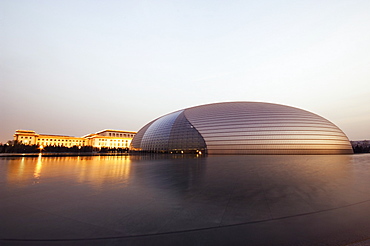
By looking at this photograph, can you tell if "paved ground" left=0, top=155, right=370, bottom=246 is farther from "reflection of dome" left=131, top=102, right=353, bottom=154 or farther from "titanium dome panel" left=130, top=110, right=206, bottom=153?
"titanium dome panel" left=130, top=110, right=206, bottom=153

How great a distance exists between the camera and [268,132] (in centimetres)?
3588

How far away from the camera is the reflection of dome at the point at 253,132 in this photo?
35.4m

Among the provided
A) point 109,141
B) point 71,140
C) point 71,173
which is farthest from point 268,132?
point 71,140

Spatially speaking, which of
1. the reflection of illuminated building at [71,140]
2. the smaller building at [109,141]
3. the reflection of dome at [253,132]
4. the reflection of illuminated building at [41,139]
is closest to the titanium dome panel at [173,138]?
the reflection of dome at [253,132]

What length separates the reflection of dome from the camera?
35438 millimetres

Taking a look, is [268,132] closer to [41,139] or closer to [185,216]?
[185,216]

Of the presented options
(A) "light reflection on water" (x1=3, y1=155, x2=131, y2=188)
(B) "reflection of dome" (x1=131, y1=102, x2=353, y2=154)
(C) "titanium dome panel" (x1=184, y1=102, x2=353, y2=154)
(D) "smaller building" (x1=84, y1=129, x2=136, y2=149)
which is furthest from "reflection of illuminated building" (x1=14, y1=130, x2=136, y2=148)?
(A) "light reflection on water" (x1=3, y1=155, x2=131, y2=188)

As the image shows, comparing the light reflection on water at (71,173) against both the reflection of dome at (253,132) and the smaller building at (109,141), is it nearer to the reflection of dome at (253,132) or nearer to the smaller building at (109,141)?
the reflection of dome at (253,132)

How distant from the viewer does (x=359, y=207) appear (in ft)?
16.6

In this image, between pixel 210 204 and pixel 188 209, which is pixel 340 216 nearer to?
pixel 210 204

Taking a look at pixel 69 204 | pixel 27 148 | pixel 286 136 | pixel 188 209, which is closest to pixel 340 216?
pixel 188 209

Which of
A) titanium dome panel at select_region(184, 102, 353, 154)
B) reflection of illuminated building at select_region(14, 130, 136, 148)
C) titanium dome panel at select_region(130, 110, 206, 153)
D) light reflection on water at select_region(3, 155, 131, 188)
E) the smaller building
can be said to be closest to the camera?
light reflection on water at select_region(3, 155, 131, 188)

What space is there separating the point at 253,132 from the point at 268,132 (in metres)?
2.62

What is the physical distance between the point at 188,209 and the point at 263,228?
1805mm
